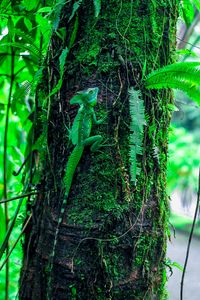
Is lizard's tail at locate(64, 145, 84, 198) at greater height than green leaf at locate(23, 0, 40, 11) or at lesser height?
lesser

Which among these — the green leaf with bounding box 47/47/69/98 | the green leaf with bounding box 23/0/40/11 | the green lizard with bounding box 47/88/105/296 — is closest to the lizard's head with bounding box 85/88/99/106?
the green lizard with bounding box 47/88/105/296

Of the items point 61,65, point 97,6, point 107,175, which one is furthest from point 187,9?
point 107,175

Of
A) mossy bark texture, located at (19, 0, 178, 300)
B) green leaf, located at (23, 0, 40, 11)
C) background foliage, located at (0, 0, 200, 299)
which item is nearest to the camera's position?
mossy bark texture, located at (19, 0, 178, 300)

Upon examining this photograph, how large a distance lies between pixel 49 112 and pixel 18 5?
1.89 ft

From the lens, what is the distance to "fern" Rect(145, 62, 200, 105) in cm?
109

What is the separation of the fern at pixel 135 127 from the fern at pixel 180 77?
0.24 feet

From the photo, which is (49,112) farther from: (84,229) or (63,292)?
(63,292)

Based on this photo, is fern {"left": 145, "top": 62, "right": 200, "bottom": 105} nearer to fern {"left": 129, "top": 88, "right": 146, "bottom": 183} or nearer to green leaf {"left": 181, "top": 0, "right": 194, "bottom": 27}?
fern {"left": 129, "top": 88, "right": 146, "bottom": 183}

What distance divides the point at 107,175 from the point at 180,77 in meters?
0.37

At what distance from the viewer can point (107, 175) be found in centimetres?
110

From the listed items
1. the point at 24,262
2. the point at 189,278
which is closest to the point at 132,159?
the point at 24,262

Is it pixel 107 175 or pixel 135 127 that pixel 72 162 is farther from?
pixel 135 127

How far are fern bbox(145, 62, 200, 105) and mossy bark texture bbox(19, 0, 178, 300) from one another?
0.05 m

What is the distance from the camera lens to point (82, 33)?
1.18 m
